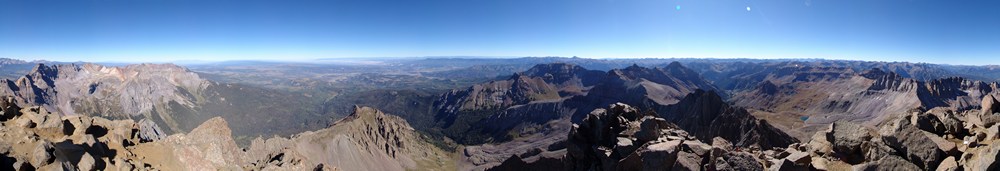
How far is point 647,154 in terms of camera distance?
119 ft

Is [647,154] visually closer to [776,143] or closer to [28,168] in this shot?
[28,168]

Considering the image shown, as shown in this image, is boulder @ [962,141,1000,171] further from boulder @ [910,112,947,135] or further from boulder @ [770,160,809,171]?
boulder @ [910,112,947,135]

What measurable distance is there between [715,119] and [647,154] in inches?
5822

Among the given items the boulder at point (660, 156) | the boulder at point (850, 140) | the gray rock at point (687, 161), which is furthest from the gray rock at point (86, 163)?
the boulder at point (850, 140)

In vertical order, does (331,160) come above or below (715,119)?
below

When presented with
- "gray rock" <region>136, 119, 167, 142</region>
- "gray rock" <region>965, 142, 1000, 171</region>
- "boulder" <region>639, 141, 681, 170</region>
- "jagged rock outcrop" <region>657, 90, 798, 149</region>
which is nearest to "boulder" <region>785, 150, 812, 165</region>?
"gray rock" <region>965, 142, 1000, 171</region>

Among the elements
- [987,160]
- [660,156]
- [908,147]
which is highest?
[987,160]

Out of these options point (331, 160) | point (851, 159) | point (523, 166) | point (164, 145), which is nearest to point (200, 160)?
point (164, 145)

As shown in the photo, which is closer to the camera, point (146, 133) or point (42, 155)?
point (42, 155)

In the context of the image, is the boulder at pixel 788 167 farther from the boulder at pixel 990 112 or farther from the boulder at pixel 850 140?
the boulder at pixel 990 112

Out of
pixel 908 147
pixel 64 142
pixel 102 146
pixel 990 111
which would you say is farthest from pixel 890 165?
pixel 102 146

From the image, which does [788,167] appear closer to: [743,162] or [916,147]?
[743,162]

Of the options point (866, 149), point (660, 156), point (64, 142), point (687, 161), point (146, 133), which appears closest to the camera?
point (866, 149)

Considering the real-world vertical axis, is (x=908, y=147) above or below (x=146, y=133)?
above
